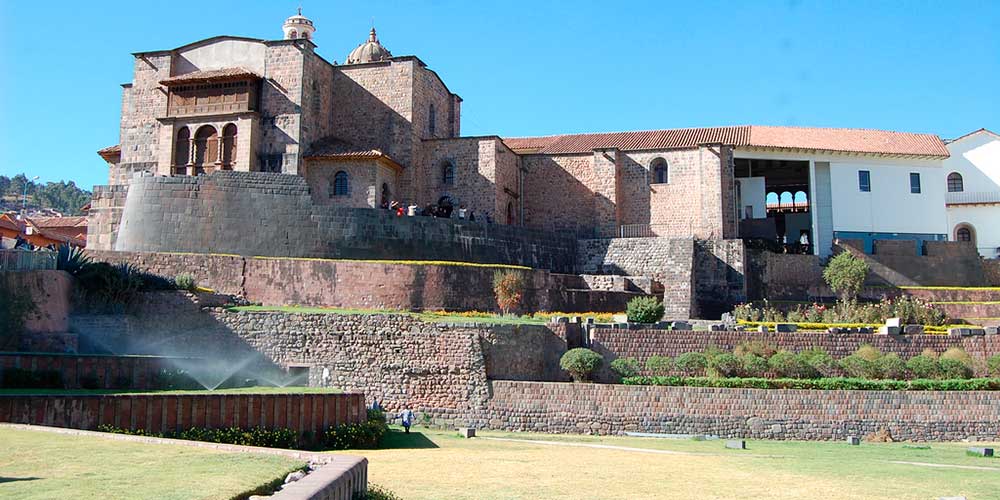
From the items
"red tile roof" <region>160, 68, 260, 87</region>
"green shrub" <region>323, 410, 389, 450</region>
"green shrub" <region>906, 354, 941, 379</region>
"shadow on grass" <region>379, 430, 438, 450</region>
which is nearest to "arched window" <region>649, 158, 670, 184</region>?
"green shrub" <region>906, 354, 941, 379</region>

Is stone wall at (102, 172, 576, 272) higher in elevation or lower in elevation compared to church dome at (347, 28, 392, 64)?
lower

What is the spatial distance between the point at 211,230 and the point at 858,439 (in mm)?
20173

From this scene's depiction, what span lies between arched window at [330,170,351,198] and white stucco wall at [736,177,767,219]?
693 inches

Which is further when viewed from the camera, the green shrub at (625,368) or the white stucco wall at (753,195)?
the white stucco wall at (753,195)

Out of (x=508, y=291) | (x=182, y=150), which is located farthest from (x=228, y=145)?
(x=508, y=291)

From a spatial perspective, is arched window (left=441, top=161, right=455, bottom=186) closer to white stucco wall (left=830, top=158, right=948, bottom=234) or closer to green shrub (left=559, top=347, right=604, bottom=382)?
white stucco wall (left=830, top=158, right=948, bottom=234)

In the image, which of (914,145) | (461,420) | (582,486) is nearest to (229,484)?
(582,486)

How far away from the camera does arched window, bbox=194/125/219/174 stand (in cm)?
3594

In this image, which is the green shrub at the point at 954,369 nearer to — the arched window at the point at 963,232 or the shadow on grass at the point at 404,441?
the shadow on grass at the point at 404,441

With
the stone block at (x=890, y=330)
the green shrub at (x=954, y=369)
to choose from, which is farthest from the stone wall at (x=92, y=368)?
Result: the green shrub at (x=954, y=369)

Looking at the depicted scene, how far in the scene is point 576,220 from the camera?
1532 inches

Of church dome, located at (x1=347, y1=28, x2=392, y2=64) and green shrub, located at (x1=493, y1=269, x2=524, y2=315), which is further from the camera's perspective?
church dome, located at (x1=347, y1=28, x2=392, y2=64)

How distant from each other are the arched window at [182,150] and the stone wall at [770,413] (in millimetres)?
20842

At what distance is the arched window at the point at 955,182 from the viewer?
42156mm
